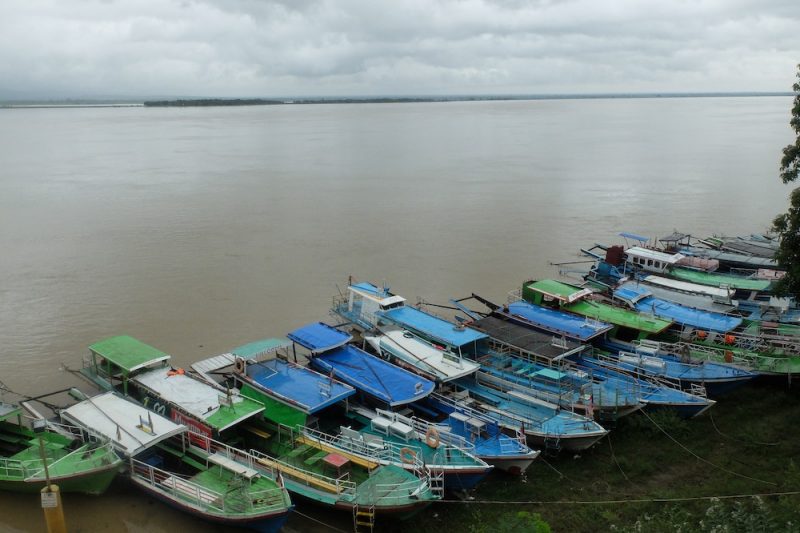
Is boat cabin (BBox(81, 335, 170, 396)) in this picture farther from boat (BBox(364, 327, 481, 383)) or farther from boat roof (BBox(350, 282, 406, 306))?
boat roof (BBox(350, 282, 406, 306))

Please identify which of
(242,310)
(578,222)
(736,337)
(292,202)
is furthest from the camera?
(292,202)

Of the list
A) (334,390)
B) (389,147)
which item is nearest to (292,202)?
(334,390)

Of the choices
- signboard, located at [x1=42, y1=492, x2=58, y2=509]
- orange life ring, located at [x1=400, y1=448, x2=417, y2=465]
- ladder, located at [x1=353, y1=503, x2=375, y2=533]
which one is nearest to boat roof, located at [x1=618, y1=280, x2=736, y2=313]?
orange life ring, located at [x1=400, y1=448, x2=417, y2=465]

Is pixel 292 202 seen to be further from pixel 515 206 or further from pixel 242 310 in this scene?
pixel 242 310

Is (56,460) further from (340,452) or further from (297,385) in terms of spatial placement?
(340,452)

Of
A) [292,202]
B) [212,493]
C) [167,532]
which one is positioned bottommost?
[167,532]
